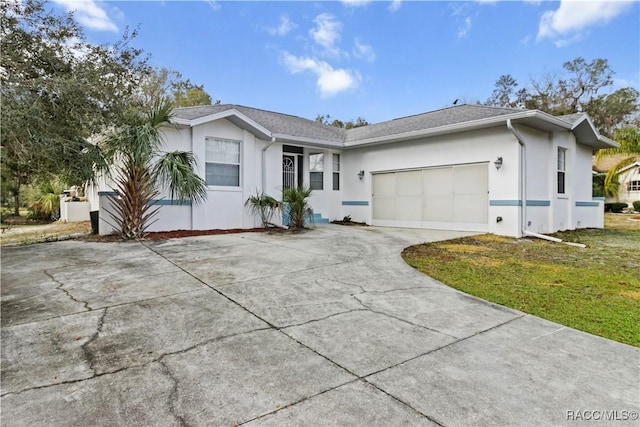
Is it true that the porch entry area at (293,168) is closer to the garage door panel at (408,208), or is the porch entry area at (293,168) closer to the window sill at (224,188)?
the window sill at (224,188)

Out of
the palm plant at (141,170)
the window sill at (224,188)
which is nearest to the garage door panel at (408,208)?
the window sill at (224,188)

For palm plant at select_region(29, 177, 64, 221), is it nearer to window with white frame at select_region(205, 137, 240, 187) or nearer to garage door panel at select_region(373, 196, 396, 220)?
window with white frame at select_region(205, 137, 240, 187)

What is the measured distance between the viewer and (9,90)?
405 centimetres

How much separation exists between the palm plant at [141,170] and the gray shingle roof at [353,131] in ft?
5.39

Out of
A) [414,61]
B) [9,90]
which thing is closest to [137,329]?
[9,90]

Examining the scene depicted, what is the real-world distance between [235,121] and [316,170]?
13.5 feet

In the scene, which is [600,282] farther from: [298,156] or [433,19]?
[433,19]

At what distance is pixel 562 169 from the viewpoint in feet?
38.8

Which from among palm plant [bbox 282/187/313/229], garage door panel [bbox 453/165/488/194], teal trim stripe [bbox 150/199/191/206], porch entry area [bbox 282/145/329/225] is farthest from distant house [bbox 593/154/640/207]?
teal trim stripe [bbox 150/199/191/206]

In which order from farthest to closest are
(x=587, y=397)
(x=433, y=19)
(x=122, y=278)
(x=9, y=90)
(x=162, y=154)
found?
(x=433, y=19) < (x=162, y=154) < (x=122, y=278) < (x=9, y=90) < (x=587, y=397)

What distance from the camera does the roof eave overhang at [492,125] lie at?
9272 millimetres

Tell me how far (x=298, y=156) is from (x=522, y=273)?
358 inches

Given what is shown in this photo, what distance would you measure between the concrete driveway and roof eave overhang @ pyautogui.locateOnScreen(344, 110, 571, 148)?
6.49 m

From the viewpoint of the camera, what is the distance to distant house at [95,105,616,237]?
32.8 feet
